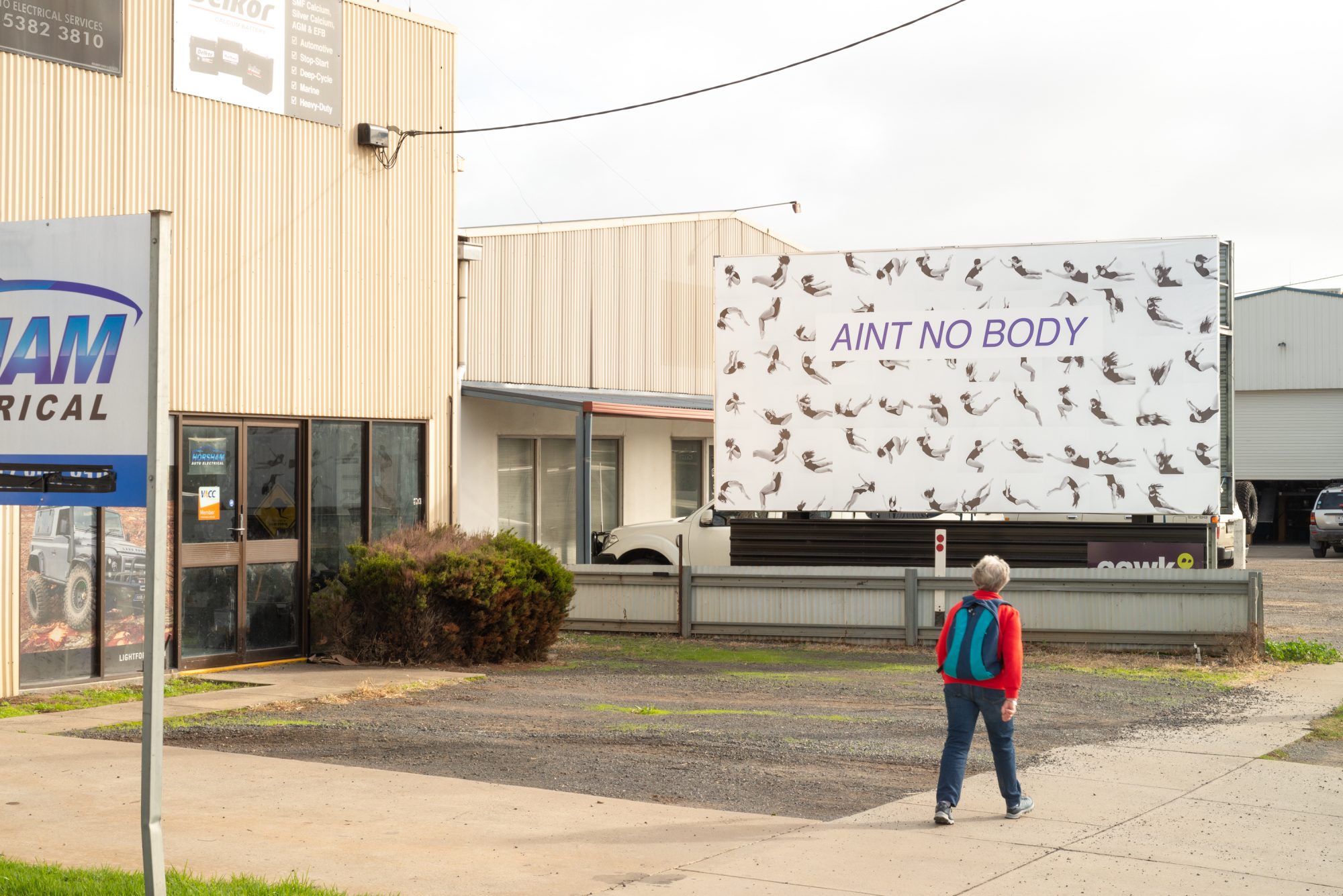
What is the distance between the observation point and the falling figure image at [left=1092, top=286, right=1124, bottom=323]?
1648 centimetres

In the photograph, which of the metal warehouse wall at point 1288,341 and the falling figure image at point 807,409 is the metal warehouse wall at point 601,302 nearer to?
the falling figure image at point 807,409

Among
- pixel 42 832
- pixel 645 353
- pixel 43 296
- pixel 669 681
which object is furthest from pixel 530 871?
pixel 645 353

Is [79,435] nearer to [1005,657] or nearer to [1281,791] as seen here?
[1005,657]

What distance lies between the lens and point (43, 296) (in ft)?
19.7

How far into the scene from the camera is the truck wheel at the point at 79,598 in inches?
507

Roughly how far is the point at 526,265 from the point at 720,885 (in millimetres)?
15800

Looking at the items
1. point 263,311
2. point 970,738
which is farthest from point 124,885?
point 263,311

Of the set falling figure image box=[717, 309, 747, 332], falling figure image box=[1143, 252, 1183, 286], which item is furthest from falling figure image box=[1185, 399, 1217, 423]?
falling figure image box=[717, 309, 747, 332]

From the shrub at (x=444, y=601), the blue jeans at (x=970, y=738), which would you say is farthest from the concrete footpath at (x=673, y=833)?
the shrub at (x=444, y=601)

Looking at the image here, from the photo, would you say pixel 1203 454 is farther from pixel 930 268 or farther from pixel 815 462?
pixel 815 462

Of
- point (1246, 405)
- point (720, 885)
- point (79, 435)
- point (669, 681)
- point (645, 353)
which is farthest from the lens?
point (1246, 405)

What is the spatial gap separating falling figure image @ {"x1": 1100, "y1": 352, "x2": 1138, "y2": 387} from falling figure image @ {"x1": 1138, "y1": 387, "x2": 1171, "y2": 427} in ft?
0.75

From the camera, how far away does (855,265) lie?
17.4 metres

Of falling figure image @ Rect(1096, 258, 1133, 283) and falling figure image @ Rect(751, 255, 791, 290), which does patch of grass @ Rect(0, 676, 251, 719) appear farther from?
falling figure image @ Rect(1096, 258, 1133, 283)
